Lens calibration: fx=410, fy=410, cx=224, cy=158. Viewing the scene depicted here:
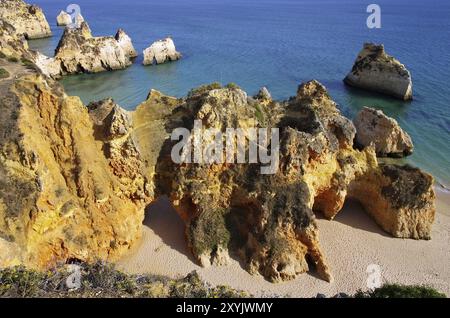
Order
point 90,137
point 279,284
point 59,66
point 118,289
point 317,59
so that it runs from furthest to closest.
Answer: point 317,59 < point 59,66 < point 90,137 < point 279,284 < point 118,289

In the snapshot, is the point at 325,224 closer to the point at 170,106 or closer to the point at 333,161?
the point at 333,161

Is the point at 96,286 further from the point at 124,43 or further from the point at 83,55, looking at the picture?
the point at 124,43

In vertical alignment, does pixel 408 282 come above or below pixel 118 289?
below

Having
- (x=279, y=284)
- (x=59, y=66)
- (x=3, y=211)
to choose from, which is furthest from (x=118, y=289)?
(x=59, y=66)

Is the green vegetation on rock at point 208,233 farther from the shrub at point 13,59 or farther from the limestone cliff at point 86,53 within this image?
the limestone cliff at point 86,53

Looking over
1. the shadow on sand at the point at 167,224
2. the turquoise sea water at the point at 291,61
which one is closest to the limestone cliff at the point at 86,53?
the turquoise sea water at the point at 291,61

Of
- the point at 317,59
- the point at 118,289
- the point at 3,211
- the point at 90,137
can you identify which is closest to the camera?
the point at 118,289

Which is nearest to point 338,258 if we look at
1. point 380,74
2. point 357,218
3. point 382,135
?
point 357,218

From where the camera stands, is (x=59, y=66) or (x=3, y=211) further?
(x=59, y=66)
